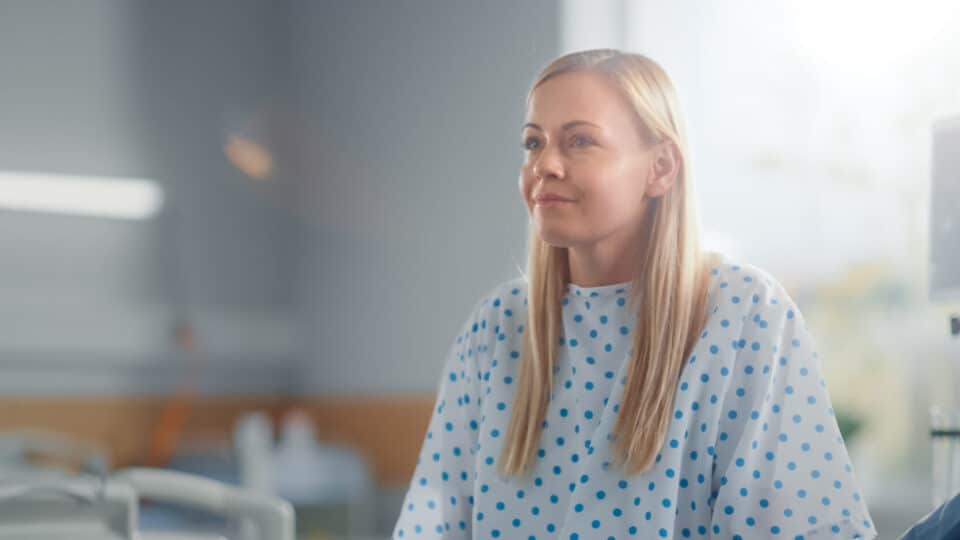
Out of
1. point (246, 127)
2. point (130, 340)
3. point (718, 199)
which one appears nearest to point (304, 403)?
point (130, 340)

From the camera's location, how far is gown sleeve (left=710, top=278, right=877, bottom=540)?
900mm

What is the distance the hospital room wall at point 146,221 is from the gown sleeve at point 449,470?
166 cm

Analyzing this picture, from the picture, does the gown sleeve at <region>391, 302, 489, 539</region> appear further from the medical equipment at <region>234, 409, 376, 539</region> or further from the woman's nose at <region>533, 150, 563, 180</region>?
the medical equipment at <region>234, 409, 376, 539</region>

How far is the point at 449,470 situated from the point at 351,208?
1819 millimetres

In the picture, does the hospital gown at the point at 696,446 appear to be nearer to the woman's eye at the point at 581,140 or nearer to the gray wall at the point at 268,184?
the woman's eye at the point at 581,140

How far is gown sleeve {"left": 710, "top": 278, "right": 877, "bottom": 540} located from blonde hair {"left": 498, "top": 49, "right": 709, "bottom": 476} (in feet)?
0.16

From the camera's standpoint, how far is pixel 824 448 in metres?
0.91

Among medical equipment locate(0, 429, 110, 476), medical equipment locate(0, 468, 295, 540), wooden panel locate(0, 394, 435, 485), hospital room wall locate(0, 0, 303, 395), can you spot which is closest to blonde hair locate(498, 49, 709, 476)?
medical equipment locate(0, 468, 295, 540)

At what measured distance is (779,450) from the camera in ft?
2.99

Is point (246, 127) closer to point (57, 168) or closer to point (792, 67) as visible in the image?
point (57, 168)

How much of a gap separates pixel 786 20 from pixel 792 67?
8 centimetres

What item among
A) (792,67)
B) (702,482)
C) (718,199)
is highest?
(792,67)

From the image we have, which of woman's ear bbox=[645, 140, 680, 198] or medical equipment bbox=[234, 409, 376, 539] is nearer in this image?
woman's ear bbox=[645, 140, 680, 198]

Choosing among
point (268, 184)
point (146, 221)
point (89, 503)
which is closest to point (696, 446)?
point (89, 503)
